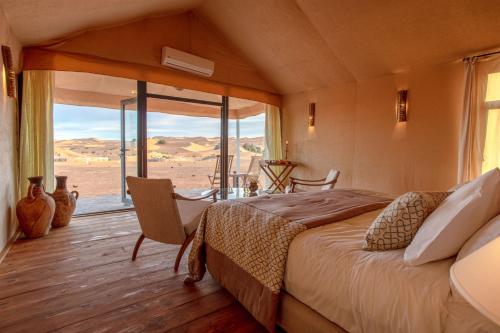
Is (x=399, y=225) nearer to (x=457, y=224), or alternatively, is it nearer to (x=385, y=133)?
(x=457, y=224)

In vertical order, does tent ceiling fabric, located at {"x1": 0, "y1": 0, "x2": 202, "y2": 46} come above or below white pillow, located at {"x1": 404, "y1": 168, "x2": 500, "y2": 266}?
above

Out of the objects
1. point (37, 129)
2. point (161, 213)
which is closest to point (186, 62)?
point (37, 129)

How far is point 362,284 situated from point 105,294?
66.2 inches

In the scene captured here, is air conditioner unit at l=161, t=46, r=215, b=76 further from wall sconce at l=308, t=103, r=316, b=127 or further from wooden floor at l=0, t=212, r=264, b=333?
wooden floor at l=0, t=212, r=264, b=333

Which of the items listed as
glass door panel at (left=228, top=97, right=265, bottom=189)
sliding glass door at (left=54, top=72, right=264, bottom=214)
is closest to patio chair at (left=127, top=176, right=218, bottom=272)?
sliding glass door at (left=54, top=72, right=264, bottom=214)

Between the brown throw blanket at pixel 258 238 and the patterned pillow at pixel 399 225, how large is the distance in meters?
0.36

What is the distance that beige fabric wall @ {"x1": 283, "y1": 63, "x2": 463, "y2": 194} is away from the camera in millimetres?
3615

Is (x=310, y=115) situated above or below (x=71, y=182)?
above

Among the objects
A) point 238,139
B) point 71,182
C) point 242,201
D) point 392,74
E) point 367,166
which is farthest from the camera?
point 238,139

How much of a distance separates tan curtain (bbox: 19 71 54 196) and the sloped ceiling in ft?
1.52

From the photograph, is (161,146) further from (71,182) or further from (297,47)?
(297,47)

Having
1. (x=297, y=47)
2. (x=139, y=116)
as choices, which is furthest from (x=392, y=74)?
(x=139, y=116)

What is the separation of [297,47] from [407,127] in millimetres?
2116

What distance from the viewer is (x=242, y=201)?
204 centimetres
